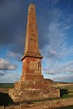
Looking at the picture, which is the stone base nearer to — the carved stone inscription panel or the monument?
the monument

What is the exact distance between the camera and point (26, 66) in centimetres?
1299

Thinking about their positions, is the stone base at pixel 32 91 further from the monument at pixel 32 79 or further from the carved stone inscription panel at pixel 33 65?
the carved stone inscription panel at pixel 33 65

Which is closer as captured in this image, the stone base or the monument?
the stone base

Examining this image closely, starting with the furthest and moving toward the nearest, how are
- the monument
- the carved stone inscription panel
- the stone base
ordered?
the carved stone inscription panel
the monument
the stone base

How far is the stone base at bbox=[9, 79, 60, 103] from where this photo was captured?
37.6 ft

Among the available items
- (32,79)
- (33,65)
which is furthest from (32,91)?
(33,65)

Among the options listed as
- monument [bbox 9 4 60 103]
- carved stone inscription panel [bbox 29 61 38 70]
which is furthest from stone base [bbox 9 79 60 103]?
carved stone inscription panel [bbox 29 61 38 70]

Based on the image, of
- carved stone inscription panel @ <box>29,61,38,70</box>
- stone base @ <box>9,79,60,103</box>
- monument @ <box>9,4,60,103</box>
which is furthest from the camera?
carved stone inscription panel @ <box>29,61,38,70</box>

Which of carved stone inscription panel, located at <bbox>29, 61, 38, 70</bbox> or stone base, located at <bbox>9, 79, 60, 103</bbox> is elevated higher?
carved stone inscription panel, located at <bbox>29, 61, 38, 70</bbox>

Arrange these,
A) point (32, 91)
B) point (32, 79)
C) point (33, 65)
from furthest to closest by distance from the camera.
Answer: point (33, 65)
point (32, 79)
point (32, 91)

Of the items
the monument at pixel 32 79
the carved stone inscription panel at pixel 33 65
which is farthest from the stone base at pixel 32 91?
the carved stone inscription panel at pixel 33 65

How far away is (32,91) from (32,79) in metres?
1.17

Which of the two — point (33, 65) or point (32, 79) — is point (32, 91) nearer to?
point (32, 79)

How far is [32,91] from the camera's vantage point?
12.1 meters
